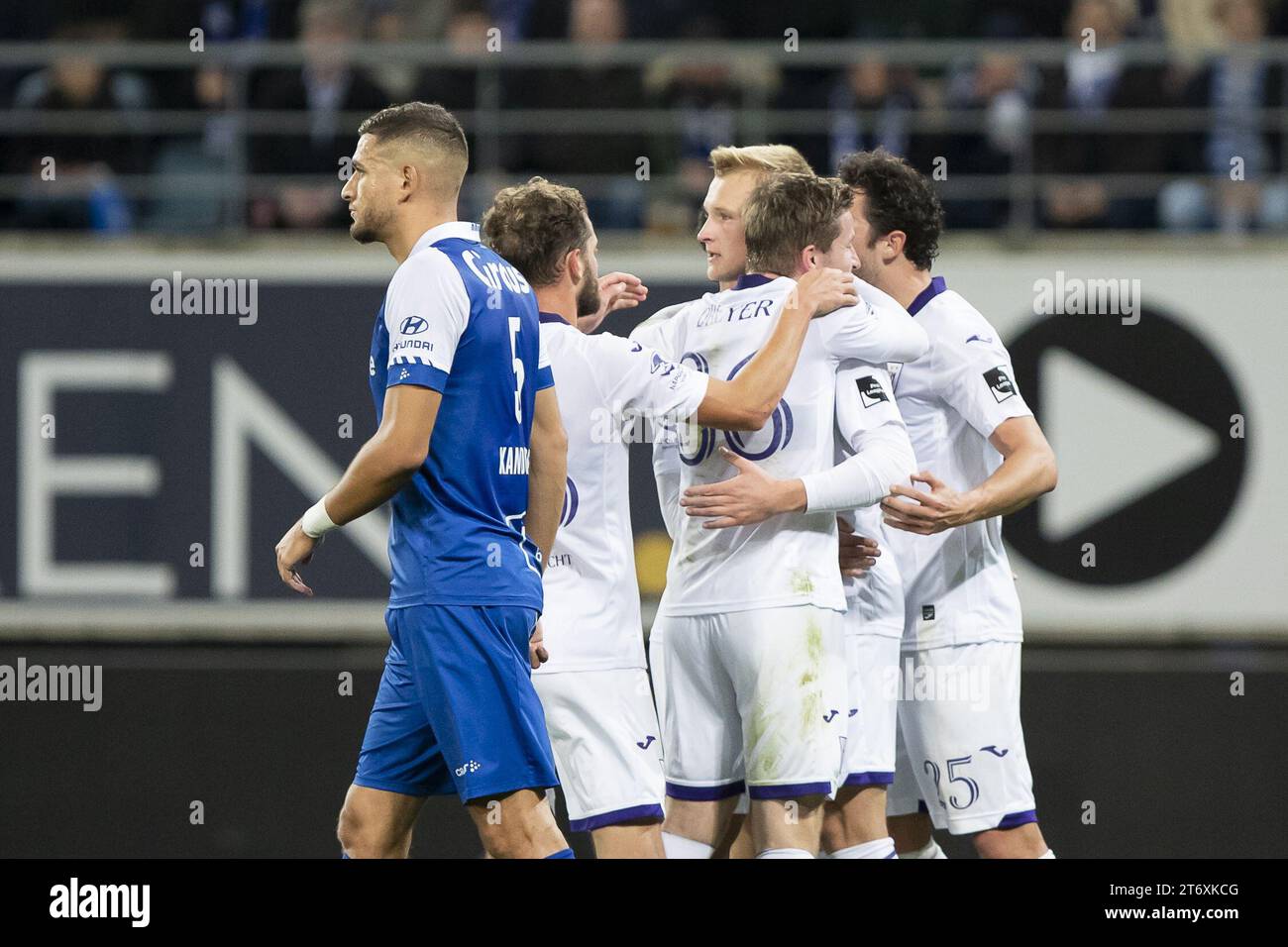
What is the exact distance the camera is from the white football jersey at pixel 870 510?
4.67 m

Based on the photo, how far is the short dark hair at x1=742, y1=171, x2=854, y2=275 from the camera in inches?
185

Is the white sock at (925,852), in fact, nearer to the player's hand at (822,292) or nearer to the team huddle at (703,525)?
the team huddle at (703,525)

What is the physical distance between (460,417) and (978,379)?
65.7 inches

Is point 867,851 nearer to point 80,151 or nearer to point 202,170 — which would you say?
point 202,170

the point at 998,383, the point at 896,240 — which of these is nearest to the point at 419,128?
the point at 896,240

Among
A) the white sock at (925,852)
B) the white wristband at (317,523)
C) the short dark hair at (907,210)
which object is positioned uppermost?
the short dark hair at (907,210)

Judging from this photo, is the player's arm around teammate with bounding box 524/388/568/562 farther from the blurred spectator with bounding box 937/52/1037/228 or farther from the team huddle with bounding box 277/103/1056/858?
the blurred spectator with bounding box 937/52/1037/228

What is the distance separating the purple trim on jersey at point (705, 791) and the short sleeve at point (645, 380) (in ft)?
3.40

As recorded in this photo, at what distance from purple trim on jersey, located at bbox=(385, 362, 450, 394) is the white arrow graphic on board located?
260 inches

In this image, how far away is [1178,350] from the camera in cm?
1007

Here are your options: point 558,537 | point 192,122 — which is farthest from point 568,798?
point 192,122

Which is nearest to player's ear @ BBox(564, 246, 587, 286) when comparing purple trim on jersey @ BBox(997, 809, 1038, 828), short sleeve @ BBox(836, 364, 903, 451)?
short sleeve @ BBox(836, 364, 903, 451)

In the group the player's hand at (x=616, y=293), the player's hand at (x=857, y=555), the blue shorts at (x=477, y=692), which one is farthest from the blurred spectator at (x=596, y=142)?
the blue shorts at (x=477, y=692)

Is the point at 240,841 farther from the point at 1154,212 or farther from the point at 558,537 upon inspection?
the point at 1154,212
